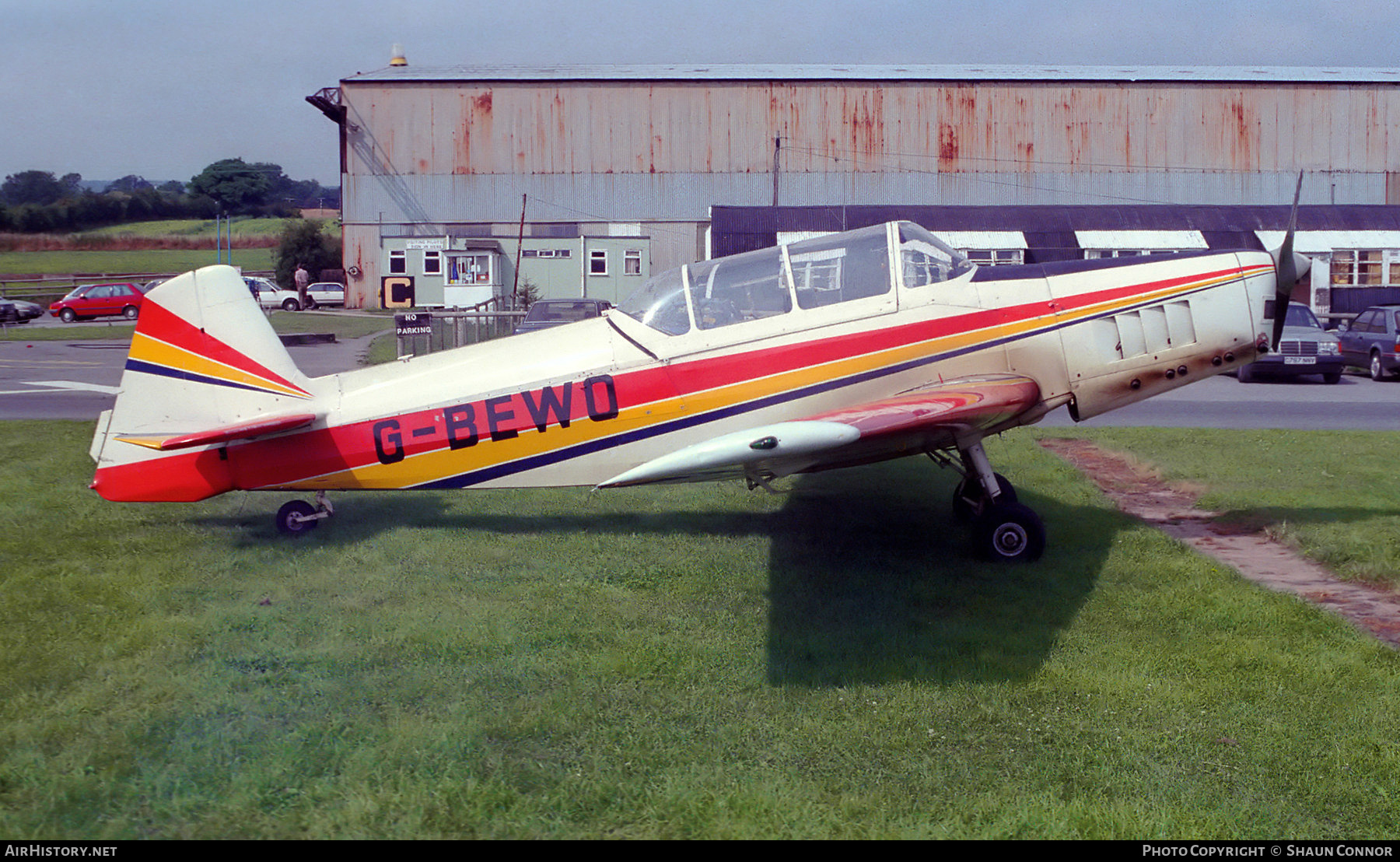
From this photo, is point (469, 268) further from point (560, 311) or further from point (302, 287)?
point (560, 311)

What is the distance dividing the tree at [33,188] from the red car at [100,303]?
5897 cm

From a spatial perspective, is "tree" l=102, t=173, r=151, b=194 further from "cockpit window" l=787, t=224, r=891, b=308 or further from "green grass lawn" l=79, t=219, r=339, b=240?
"cockpit window" l=787, t=224, r=891, b=308

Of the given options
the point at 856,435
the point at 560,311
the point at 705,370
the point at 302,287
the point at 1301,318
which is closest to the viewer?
the point at 856,435

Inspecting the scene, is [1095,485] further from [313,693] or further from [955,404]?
[313,693]

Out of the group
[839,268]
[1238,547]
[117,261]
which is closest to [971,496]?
[1238,547]

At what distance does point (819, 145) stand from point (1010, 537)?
130 ft

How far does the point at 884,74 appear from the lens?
4625 cm

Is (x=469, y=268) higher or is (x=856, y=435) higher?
(x=469, y=268)

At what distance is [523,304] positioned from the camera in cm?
3881

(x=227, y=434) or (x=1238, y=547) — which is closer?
(x=227, y=434)

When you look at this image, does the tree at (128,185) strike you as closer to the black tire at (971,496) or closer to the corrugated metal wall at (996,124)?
the corrugated metal wall at (996,124)

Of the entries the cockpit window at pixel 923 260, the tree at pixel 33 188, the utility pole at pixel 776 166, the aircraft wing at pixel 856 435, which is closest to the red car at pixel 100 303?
the utility pole at pixel 776 166

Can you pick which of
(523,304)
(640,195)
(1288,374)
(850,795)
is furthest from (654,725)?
(640,195)

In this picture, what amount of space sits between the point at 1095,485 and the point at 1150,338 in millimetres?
3266
